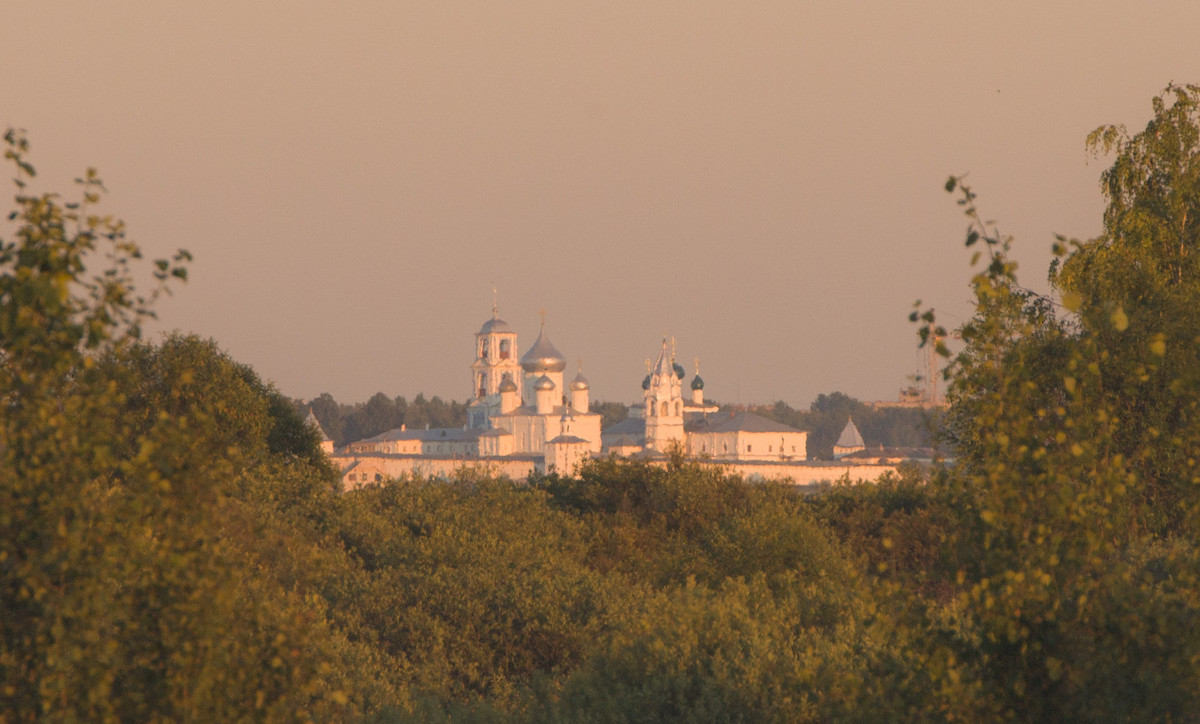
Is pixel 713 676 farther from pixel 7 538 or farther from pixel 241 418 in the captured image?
pixel 241 418

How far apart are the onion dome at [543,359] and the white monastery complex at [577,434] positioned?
0.09 metres

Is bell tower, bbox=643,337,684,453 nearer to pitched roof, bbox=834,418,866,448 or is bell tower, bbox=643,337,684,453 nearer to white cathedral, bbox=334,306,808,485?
white cathedral, bbox=334,306,808,485

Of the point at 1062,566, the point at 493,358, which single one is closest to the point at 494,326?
the point at 493,358

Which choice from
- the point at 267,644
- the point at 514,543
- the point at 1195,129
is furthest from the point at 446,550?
the point at 267,644

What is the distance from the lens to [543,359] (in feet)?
458

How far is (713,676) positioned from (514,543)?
13914 millimetres

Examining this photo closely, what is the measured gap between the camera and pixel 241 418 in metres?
34.2

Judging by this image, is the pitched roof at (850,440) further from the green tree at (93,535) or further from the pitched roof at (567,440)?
the green tree at (93,535)

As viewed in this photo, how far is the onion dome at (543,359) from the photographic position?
139500 millimetres

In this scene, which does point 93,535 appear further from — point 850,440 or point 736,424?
point 850,440

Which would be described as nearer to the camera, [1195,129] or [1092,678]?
[1092,678]

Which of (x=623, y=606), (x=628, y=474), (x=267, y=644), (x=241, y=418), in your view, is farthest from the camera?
(x=628, y=474)

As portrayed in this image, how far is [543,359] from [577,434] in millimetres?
13345

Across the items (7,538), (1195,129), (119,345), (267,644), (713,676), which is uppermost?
(1195,129)
